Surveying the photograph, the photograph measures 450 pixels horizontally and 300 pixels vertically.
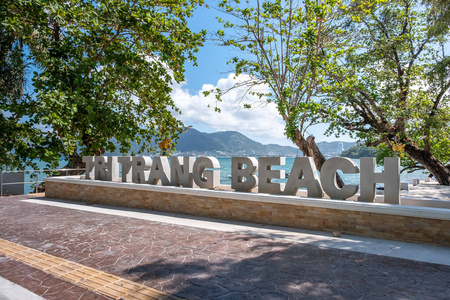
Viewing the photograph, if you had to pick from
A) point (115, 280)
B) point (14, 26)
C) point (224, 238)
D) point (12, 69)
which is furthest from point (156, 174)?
point (12, 69)

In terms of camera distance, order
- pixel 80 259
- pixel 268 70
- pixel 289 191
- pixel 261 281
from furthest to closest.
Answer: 1. pixel 268 70
2. pixel 289 191
3. pixel 80 259
4. pixel 261 281

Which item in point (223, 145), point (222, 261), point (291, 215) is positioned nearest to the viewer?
point (222, 261)

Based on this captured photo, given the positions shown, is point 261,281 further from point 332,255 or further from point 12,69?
point 12,69

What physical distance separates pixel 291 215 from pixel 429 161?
14294 mm

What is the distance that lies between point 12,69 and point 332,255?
56.6 ft

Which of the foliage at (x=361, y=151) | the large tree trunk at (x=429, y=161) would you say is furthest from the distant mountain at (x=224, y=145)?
the large tree trunk at (x=429, y=161)

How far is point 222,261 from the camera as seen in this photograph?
15.9ft

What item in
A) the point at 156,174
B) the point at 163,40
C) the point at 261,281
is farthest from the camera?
the point at 163,40

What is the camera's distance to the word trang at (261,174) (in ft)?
21.7

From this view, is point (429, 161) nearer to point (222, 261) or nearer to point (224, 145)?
point (222, 261)

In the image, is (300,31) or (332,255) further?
(300,31)

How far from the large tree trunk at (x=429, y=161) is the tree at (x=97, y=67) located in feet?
45.1

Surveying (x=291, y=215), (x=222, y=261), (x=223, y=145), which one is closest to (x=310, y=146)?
(x=291, y=215)

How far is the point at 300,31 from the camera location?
12367mm
